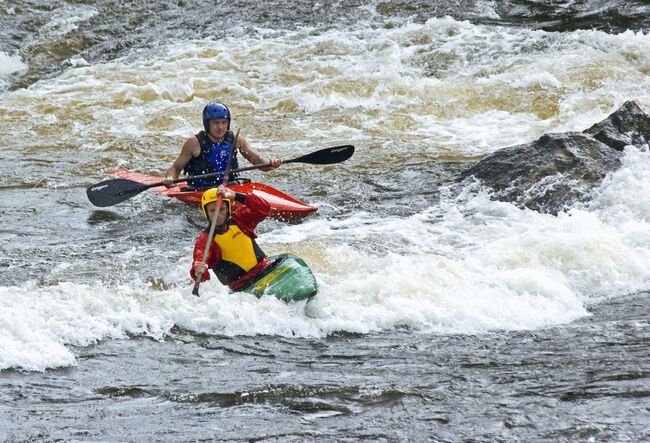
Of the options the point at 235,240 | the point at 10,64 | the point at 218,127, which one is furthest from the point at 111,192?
the point at 10,64

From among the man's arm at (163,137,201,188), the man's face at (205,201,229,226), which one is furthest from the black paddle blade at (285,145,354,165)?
the man's face at (205,201,229,226)

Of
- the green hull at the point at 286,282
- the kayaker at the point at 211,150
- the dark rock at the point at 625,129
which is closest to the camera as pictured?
the green hull at the point at 286,282

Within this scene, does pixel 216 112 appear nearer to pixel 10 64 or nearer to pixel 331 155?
pixel 331 155

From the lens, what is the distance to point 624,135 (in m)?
8.77

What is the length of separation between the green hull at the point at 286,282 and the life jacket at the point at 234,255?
0.43 feet

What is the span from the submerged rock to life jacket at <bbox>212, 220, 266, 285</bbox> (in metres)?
2.91

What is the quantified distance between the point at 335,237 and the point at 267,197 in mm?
914

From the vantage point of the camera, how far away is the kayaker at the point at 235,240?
19.9 ft

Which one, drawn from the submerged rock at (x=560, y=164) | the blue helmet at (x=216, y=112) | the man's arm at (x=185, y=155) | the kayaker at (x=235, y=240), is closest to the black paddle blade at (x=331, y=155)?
the blue helmet at (x=216, y=112)

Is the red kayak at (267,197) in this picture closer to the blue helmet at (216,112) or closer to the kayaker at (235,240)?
the blue helmet at (216,112)

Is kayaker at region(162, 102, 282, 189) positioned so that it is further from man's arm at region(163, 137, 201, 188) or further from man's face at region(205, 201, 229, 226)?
A: man's face at region(205, 201, 229, 226)

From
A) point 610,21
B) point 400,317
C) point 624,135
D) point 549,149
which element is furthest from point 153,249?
point 610,21

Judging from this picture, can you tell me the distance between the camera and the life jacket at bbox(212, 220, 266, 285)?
6.15 m

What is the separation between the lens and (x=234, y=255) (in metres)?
6.19
